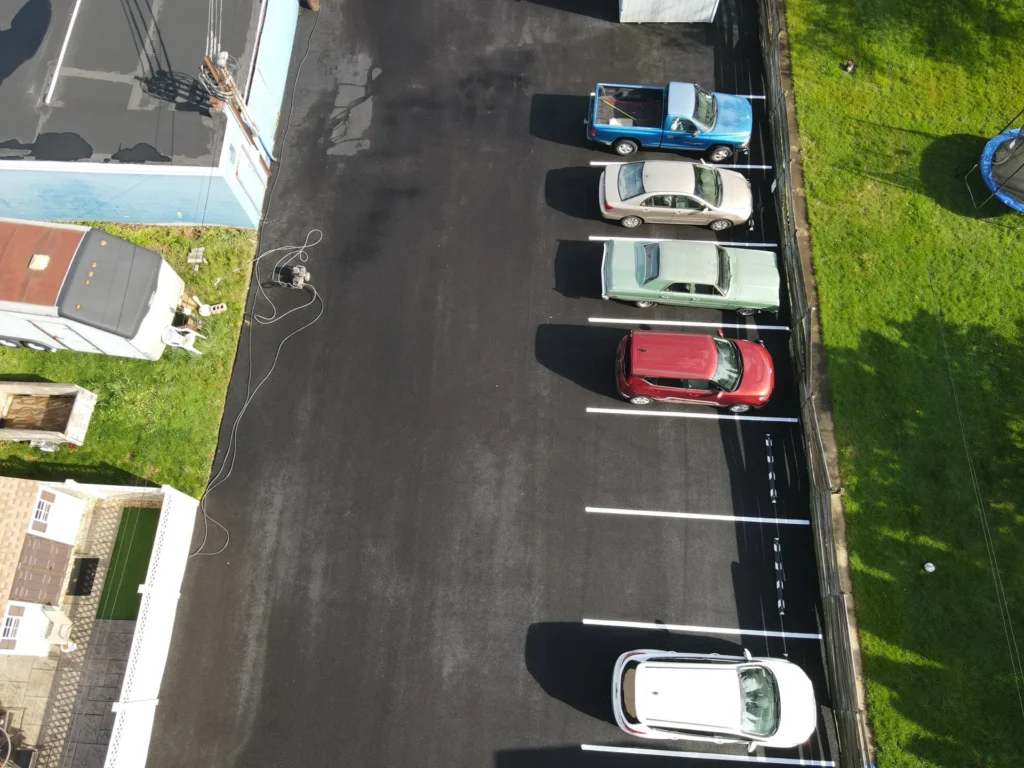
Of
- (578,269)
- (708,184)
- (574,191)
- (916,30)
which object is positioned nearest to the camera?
(708,184)

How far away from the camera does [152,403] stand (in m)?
16.3

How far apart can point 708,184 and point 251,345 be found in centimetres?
1389

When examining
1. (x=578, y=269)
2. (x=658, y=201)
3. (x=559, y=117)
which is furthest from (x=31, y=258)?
(x=658, y=201)

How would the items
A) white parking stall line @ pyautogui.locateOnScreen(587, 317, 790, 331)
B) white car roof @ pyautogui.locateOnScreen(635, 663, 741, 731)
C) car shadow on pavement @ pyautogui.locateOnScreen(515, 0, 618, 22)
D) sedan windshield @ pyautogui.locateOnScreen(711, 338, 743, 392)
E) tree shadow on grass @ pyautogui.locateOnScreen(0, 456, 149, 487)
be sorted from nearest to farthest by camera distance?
white car roof @ pyautogui.locateOnScreen(635, 663, 741, 731) → sedan windshield @ pyautogui.locateOnScreen(711, 338, 743, 392) → tree shadow on grass @ pyautogui.locateOnScreen(0, 456, 149, 487) → white parking stall line @ pyautogui.locateOnScreen(587, 317, 790, 331) → car shadow on pavement @ pyautogui.locateOnScreen(515, 0, 618, 22)

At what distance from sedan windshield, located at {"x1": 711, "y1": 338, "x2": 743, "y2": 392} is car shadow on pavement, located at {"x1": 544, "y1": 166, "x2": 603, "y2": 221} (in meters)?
5.90

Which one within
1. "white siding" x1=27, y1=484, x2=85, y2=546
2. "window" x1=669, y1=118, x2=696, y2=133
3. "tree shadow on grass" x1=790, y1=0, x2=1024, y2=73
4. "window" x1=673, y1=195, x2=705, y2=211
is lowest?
"white siding" x1=27, y1=484, x2=85, y2=546

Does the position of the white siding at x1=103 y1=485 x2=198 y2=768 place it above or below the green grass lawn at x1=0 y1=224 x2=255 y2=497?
below

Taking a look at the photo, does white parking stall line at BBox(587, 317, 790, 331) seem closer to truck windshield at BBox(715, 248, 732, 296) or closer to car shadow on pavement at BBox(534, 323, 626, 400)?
car shadow on pavement at BBox(534, 323, 626, 400)

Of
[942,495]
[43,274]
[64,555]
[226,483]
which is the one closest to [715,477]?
[942,495]

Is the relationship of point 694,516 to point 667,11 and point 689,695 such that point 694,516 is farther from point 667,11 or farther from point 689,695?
point 667,11

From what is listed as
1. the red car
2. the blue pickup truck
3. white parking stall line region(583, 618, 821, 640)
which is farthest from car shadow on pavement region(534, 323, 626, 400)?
the blue pickup truck

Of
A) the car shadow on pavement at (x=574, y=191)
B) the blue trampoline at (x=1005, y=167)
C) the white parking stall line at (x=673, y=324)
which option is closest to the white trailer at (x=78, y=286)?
the car shadow on pavement at (x=574, y=191)

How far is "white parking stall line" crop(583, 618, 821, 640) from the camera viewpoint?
14.2m

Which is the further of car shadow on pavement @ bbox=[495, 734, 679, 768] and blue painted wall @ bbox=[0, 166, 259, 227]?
blue painted wall @ bbox=[0, 166, 259, 227]
